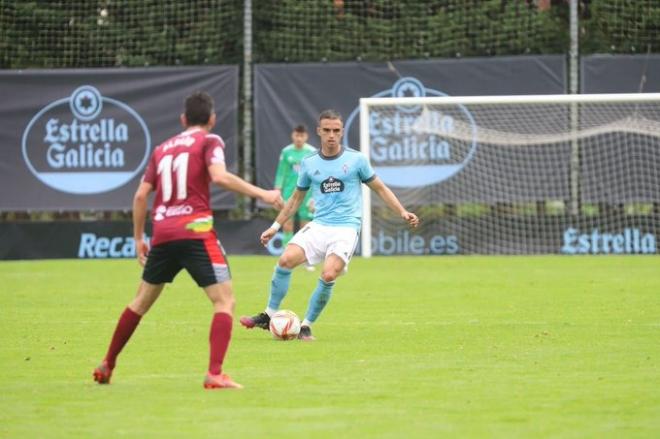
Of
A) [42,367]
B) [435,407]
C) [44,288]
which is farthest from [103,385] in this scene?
[44,288]

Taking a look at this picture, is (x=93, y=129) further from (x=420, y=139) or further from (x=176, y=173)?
(x=176, y=173)

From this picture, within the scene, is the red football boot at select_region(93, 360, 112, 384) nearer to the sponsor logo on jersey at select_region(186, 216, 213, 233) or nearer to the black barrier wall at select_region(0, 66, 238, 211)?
the sponsor logo on jersey at select_region(186, 216, 213, 233)

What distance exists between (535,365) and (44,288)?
33.1 ft

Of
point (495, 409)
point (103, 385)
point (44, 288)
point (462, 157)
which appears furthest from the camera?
point (462, 157)

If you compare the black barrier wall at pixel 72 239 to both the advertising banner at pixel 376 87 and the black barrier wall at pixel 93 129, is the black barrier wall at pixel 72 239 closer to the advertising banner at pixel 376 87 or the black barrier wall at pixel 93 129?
the black barrier wall at pixel 93 129

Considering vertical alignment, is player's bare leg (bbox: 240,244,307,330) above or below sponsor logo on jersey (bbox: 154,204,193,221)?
below

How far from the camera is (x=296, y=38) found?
87.2 feet

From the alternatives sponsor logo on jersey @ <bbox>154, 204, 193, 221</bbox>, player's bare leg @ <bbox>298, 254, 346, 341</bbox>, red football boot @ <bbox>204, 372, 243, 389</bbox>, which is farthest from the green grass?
sponsor logo on jersey @ <bbox>154, 204, 193, 221</bbox>

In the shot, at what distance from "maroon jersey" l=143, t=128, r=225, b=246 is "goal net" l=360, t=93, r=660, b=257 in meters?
15.4

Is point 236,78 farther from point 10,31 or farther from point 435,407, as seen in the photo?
point 435,407

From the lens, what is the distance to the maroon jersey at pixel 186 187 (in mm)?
8820

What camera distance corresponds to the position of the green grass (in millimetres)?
7527

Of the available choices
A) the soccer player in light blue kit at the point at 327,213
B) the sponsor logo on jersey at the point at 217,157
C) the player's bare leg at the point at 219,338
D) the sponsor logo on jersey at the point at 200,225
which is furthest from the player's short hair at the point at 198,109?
the soccer player in light blue kit at the point at 327,213

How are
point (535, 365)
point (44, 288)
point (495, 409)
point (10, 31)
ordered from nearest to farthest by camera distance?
point (495, 409), point (535, 365), point (44, 288), point (10, 31)
